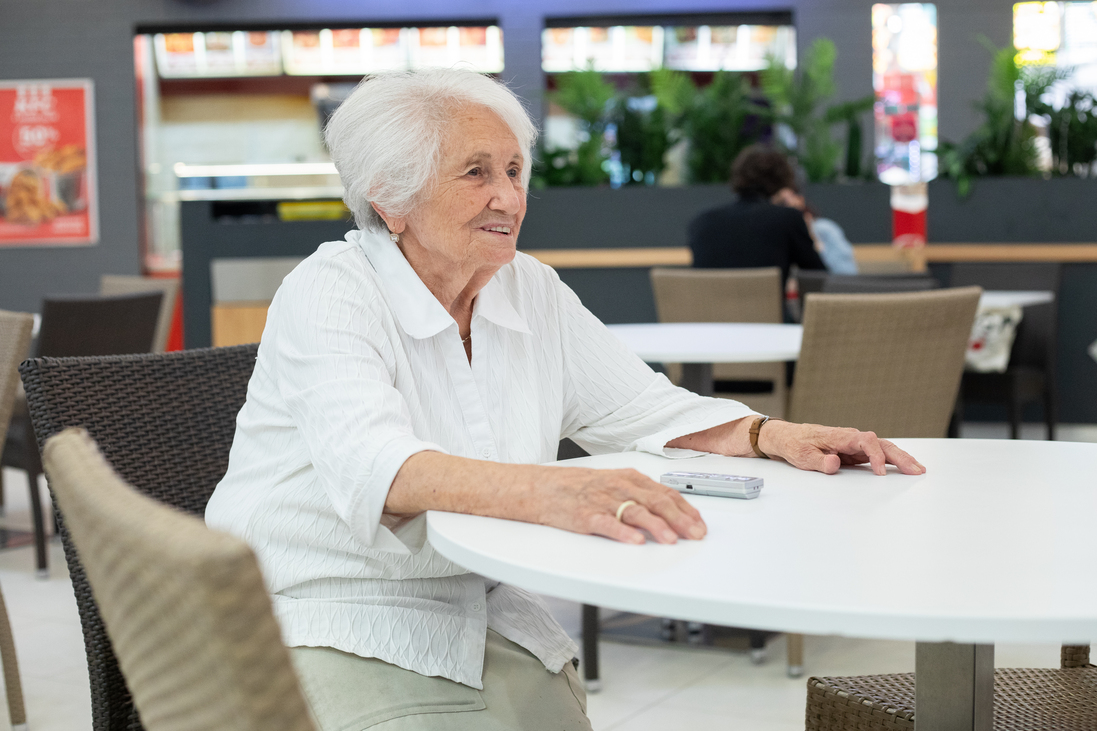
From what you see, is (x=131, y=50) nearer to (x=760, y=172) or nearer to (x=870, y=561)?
(x=760, y=172)

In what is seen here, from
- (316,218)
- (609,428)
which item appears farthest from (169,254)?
(609,428)

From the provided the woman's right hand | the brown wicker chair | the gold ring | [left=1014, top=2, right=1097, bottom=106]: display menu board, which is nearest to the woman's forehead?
the woman's right hand

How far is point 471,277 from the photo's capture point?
4.79 feet

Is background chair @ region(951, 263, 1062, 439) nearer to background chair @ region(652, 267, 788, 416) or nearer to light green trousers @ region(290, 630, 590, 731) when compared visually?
background chair @ region(652, 267, 788, 416)

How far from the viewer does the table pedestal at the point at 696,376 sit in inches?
111

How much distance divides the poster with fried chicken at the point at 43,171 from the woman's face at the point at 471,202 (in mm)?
7911

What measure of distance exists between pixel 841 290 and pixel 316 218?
3.63 metres

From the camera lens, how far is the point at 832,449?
1.34 metres

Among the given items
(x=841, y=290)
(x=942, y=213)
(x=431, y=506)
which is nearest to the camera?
(x=431, y=506)

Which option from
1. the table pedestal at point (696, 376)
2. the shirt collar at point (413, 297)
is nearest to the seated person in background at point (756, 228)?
the table pedestal at point (696, 376)

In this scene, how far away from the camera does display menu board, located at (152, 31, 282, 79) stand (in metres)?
8.53

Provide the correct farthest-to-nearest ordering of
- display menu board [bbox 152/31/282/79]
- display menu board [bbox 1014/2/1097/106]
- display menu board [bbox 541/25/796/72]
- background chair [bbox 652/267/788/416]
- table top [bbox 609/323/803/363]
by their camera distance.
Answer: display menu board [bbox 152/31/282/79]
display menu board [bbox 541/25/796/72]
display menu board [bbox 1014/2/1097/106]
background chair [bbox 652/267/788/416]
table top [bbox 609/323/803/363]

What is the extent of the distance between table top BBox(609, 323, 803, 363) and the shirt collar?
0.81 metres

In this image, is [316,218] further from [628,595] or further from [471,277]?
[628,595]
